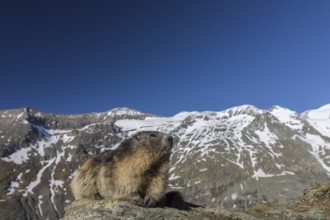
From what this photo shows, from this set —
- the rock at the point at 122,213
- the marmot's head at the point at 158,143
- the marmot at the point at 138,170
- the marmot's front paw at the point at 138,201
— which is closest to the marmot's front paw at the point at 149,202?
the marmot at the point at 138,170

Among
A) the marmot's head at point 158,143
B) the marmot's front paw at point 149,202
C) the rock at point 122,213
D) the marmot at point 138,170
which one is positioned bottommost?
the rock at point 122,213

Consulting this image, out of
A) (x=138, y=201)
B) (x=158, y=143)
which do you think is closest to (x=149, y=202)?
(x=138, y=201)

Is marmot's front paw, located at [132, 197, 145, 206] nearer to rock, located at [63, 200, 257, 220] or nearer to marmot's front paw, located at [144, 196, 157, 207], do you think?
marmot's front paw, located at [144, 196, 157, 207]

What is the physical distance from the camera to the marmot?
1090 centimetres

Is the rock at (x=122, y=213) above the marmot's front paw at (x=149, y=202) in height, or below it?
below

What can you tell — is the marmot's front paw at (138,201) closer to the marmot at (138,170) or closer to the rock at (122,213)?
the marmot at (138,170)

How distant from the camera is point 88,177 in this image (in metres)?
13.1

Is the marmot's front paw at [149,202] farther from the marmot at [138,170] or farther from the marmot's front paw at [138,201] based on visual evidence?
the marmot's front paw at [138,201]

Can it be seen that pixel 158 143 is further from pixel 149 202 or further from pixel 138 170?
pixel 149 202

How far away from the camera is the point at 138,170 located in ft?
36.2

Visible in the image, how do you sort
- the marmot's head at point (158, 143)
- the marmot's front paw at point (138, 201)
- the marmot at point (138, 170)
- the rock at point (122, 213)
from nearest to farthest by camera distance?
the rock at point (122, 213), the marmot's front paw at point (138, 201), the marmot at point (138, 170), the marmot's head at point (158, 143)

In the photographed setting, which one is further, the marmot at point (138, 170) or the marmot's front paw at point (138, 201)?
the marmot at point (138, 170)

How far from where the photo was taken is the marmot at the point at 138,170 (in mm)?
10898

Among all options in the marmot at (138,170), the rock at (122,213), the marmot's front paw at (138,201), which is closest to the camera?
the rock at (122,213)
